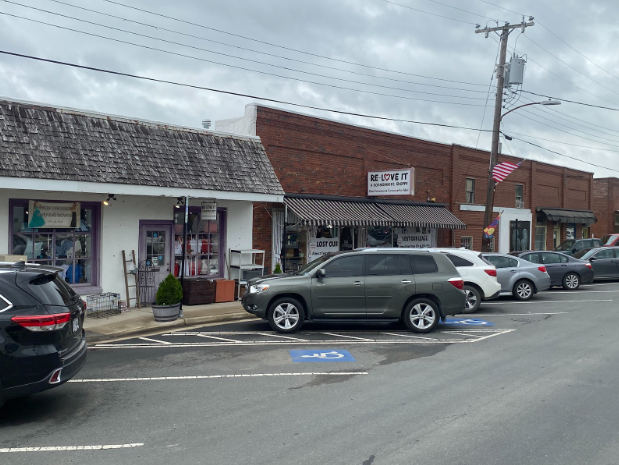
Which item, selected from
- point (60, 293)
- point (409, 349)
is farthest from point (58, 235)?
point (409, 349)

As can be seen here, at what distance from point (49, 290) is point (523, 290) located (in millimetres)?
14302

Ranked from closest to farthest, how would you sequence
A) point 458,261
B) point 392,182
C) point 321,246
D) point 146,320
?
point 146,320
point 458,261
point 321,246
point 392,182

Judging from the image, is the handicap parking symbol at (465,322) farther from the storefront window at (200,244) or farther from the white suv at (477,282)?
the storefront window at (200,244)

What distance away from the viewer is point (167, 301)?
1270 centimetres

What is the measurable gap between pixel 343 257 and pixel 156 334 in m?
4.04

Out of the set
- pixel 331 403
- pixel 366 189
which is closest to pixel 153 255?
pixel 366 189

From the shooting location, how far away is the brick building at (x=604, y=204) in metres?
41.0

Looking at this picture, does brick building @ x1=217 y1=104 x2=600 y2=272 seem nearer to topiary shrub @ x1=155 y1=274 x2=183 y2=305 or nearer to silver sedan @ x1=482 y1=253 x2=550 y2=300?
silver sedan @ x1=482 y1=253 x2=550 y2=300

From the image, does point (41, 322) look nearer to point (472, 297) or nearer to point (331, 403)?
point (331, 403)

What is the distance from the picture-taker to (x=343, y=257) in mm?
11836

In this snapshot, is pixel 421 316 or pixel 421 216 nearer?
pixel 421 316

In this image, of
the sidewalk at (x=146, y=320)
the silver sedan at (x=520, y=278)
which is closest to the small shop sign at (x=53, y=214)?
the sidewalk at (x=146, y=320)

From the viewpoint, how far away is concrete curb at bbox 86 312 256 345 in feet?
36.5

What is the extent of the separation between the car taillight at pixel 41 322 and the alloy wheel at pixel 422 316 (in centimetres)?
725
